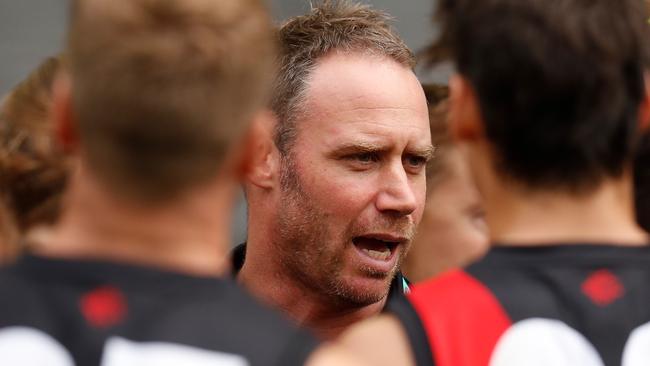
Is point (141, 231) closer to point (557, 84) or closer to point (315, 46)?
point (557, 84)

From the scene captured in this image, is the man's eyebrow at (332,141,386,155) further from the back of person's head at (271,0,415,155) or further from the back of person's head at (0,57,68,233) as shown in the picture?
the back of person's head at (0,57,68,233)

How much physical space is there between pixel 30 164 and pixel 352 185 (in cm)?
194

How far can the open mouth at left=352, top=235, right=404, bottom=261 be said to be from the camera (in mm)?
4386

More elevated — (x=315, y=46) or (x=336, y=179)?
(x=315, y=46)

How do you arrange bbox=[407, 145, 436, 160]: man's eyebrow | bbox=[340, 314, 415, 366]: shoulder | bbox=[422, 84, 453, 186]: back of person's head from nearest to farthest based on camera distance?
bbox=[340, 314, 415, 366]: shoulder, bbox=[407, 145, 436, 160]: man's eyebrow, bbox=[422, 84, 453, 186]: back of person's head

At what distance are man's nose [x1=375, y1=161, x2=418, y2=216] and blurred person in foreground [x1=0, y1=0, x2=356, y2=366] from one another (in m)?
2.35

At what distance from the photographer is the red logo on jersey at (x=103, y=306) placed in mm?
1921

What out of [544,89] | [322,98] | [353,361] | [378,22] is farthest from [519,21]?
[378,22]

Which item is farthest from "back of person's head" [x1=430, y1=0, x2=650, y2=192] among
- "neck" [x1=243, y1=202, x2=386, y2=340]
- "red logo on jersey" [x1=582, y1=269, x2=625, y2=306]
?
"neck" [x1=243, y1=202, x2=386, y2=340]

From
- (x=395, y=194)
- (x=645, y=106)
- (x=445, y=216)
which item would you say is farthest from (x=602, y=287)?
(x=445, y=216)

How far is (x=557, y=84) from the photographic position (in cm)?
224

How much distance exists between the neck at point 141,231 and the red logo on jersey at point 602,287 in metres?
0.74

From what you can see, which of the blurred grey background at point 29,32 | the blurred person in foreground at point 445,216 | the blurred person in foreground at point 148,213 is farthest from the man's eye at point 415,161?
the blurred grey background at point 29,32

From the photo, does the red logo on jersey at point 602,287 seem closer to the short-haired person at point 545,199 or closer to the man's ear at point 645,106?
the short-haired person at point 545,199
